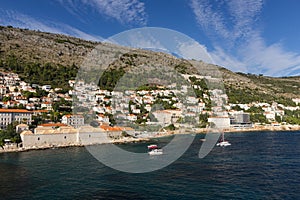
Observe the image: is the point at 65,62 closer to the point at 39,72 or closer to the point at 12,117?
the point at 39,72

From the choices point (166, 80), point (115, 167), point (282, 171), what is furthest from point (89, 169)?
point (166, 80)

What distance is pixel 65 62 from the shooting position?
172 ft

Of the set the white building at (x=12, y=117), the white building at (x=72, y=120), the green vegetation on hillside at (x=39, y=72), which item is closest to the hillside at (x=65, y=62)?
the green vegetation on hillside at (x=39, y=72)

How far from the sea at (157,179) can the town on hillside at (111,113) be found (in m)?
6.51

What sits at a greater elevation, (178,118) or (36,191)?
(178,118)

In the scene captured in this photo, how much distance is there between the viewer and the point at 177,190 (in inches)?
375

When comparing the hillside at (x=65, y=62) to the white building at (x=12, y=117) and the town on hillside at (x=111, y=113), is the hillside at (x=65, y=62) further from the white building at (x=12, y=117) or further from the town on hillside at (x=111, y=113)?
the white building at (x=12, y=117)

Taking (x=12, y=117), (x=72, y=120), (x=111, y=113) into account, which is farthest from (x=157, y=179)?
(x=111, y=113)

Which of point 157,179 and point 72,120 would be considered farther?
point 72,120

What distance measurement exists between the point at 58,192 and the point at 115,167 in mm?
4019

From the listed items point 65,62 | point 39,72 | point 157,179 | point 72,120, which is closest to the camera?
point 157,179

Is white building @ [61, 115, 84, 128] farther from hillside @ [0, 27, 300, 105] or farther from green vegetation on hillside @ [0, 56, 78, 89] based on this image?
green vegetation on hillside @ [0, 56, 78, 89]

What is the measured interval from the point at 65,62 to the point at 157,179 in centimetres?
4566

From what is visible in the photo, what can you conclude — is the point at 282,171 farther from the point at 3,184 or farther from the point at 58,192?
the point at 3,184
